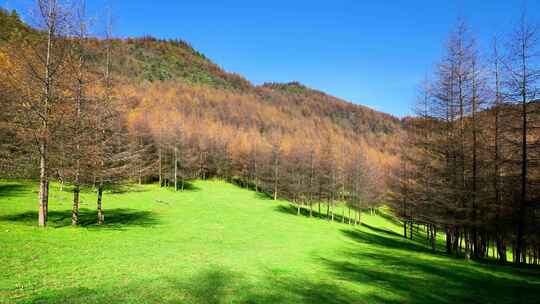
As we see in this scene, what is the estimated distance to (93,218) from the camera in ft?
72.9

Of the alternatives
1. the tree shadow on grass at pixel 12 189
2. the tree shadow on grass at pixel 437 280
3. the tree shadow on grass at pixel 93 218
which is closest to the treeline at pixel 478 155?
the tree shadow on grass at pixel 437 280

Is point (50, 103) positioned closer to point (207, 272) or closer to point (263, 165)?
point (207, 272)

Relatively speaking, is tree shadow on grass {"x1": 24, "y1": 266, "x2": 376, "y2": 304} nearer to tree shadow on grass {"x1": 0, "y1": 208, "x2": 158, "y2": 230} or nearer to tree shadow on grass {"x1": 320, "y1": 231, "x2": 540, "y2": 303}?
tree shadow on grass {"x1": 320, "y1": 231, "x2": 540, "y2": 303}

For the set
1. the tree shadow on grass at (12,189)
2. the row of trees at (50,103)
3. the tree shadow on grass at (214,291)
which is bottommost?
the tree shadow on grass at (214,291)

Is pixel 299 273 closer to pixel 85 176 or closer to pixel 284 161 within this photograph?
pixel 85 176

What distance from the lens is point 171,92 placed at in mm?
180500

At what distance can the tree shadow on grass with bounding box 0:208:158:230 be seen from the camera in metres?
18.0

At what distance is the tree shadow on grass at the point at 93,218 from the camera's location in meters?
18.0

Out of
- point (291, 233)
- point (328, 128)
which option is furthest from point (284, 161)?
point (328, 128)

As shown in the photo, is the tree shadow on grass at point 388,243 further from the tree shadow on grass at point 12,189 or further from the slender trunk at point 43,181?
the tree shadow on grass at point 12,189

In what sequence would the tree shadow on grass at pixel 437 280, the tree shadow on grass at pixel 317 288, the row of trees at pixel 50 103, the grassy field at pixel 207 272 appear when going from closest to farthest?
the tree shadow on grass at pixel 317 288 → the grassy field at pixel 207 272 → the tree shadow on grass at pixel 437 280 → the row of trees at pixel 50 103

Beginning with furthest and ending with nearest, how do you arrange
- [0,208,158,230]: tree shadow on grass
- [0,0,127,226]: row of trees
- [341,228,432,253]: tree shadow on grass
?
[341,228,432,253]: tree shadow on grass → [0,208,158,230]: tree shadow on grass → [0,0,127,226]: row of trees

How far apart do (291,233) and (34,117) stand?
21.9m

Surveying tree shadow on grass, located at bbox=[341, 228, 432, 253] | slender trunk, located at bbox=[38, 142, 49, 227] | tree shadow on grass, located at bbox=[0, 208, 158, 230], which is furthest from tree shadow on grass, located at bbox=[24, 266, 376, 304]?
tree shadow on grass, located at bbox=[341, 228, 432, 253]
